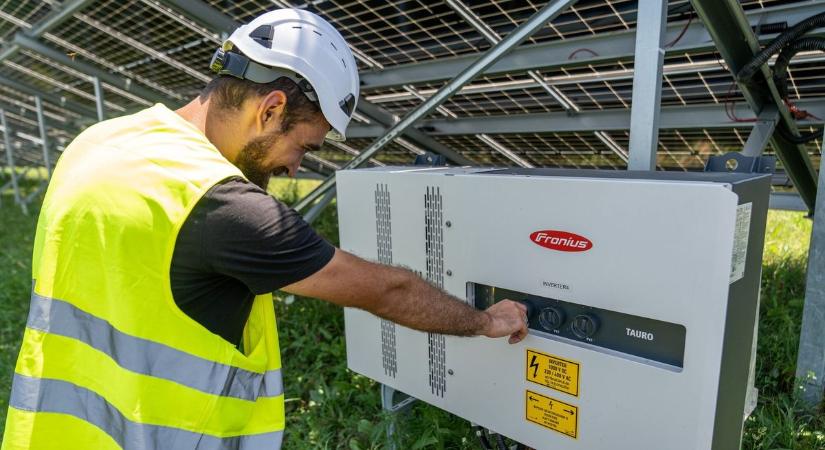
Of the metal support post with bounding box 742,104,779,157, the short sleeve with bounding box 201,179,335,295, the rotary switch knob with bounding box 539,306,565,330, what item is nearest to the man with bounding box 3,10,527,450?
the short sleeve with bounding box 201,179,335,295

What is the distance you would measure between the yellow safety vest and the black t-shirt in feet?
0.08

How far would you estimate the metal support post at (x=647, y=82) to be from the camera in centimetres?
149

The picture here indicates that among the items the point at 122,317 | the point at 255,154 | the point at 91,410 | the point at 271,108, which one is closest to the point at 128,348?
the point at 122,317

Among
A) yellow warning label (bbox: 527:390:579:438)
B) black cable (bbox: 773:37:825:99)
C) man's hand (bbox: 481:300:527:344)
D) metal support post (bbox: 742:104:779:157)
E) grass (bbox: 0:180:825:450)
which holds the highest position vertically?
black cable (bbox: 773:37:825:99)

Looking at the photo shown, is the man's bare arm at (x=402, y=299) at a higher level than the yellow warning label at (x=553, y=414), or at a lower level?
higher

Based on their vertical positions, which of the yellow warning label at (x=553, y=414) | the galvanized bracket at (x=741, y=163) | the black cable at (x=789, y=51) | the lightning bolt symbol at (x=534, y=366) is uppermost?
the black cable at (x=789, y=51)

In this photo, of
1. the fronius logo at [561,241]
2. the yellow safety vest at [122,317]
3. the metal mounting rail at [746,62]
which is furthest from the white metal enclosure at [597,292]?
the metal mounting rail at [746,62]

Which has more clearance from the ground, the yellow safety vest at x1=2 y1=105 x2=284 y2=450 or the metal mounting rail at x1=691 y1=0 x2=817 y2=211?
the metal mounting rail at x1=691 y1=0 x2=817 y2=211

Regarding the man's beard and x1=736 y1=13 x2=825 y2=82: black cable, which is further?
x1=736 y1=13 x2=825 y2=82: black cable

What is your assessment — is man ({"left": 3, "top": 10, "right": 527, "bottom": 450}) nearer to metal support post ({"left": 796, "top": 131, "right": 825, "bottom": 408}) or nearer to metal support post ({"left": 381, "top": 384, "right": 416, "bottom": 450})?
metal support post ({"left": 381, "top": 384, "right": 416, "bottom": 450})

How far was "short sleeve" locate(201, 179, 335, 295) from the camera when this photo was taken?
3.41ft

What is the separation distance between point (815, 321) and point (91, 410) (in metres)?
2.38

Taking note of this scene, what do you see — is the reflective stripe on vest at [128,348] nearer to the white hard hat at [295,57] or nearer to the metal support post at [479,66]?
the white hard hat at [295,57]

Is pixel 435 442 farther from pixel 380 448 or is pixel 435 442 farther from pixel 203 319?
pixel 203 319
